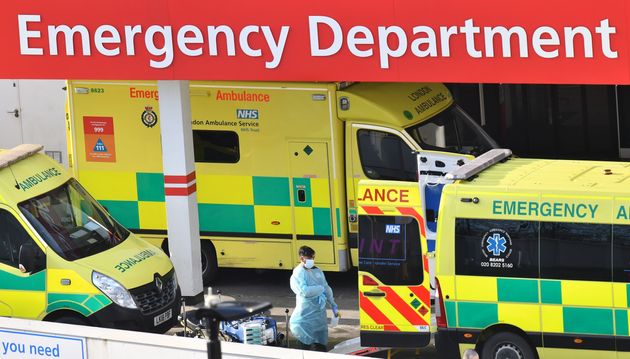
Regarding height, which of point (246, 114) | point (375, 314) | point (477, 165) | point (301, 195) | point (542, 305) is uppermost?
point (246, 114)

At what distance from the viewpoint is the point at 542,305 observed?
40.6 feet

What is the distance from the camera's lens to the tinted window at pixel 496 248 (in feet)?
40.8

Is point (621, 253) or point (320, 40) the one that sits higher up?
point (320, 40)

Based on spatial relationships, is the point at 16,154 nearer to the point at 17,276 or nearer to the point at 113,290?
the point at 17,276

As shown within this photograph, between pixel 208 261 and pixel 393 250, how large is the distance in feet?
14.1

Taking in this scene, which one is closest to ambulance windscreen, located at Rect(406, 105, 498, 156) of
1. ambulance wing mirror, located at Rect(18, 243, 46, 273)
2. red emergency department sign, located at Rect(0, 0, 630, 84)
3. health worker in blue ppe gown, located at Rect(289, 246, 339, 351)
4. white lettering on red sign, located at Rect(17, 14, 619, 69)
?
red emergency department sign, located at Rect(0, 0, 630, 84)

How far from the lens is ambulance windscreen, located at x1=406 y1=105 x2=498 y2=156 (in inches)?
635

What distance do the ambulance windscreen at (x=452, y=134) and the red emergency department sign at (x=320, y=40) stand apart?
1793 millimetres

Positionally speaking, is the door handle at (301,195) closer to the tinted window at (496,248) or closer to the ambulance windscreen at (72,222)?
the ambulance windscreen at (72,222)

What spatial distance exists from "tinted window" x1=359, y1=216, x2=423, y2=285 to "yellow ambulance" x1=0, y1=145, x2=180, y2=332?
2406 millimetres

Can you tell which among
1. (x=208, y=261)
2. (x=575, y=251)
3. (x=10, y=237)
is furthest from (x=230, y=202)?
(x=575, y=251)

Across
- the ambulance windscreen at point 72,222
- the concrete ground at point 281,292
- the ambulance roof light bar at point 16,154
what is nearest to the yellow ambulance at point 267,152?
the concrete ground at point 281,292

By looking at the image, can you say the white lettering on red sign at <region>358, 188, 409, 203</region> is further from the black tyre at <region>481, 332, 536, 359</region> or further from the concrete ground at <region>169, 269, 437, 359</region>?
the concrete ground at <region>169, 269, 437, 359</region>

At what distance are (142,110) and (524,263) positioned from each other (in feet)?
20.0
